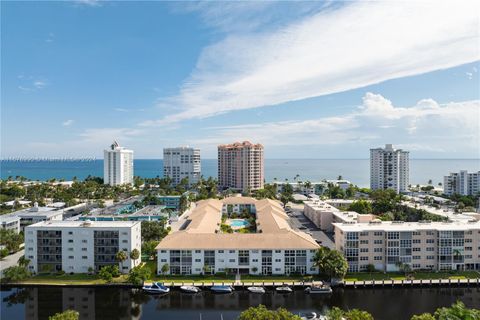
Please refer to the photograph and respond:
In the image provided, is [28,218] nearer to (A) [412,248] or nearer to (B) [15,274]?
(B) [15,274]

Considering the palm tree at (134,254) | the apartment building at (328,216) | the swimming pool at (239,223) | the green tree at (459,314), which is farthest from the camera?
the swimming pool at (239,223)

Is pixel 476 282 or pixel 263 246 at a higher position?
pixel 263 246

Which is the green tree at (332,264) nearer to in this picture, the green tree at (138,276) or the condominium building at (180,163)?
the green tree at (138,276)

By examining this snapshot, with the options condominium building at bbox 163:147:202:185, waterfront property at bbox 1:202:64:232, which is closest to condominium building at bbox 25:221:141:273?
waterfront property at bbox 1:202:64:232

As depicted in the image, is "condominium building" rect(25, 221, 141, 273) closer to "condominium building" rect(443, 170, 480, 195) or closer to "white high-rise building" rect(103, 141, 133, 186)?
"white high-rise building" rect(103, 141, 133, 186)

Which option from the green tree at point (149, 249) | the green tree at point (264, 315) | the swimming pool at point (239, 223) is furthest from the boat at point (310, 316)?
the swimming pool at point (239, 223)

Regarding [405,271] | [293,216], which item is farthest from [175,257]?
[293,216]

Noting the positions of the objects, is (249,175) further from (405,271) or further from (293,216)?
(405,271)
